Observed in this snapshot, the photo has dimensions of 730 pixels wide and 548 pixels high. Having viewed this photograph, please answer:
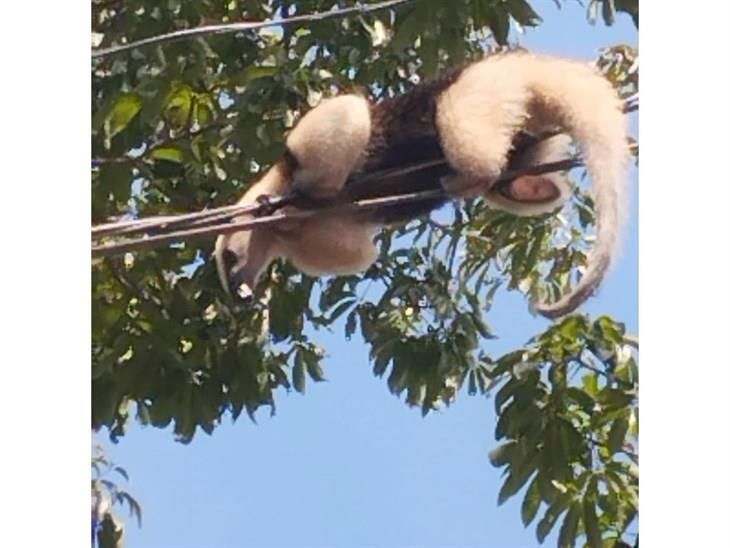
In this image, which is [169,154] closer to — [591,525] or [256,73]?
[256,73]

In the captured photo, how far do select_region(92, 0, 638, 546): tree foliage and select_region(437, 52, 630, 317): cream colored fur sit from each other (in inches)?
4.7

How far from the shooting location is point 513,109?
103 inches

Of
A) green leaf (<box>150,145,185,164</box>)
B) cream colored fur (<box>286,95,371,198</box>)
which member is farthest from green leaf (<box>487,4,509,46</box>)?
green leaf (<box>150,145,185,164</box>)

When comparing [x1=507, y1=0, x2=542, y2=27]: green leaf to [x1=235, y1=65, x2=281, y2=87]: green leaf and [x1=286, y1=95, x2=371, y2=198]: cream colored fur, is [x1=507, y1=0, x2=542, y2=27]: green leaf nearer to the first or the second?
[x1=286, y1=95, x2=371, y2=198]: cream colored fur

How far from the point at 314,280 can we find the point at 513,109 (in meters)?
0.61

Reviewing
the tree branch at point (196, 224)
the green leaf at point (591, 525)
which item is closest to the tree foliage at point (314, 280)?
the green leaf at point (591, 525)

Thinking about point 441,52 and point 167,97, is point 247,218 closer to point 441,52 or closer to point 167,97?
point 167,97

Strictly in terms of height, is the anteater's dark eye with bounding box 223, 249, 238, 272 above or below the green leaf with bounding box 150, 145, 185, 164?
below

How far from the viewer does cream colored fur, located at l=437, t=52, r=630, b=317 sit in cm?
254

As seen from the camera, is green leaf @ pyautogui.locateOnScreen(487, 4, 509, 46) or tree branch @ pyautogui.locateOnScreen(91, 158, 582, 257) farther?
green leaf @ pyautogui.locateOnScreen(487, 4, 509, 46)

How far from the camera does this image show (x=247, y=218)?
264cm

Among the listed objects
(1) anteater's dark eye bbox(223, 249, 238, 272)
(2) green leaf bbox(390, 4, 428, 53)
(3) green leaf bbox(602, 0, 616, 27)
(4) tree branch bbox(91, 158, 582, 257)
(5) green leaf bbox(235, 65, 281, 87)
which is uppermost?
(2) green leaf bbox(390, 4, 428, 53)

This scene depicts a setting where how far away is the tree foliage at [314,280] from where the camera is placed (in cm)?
266
